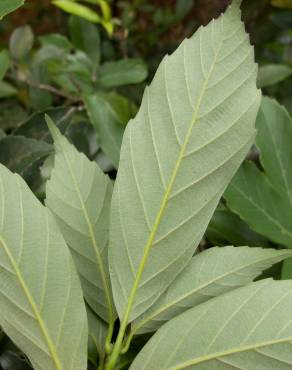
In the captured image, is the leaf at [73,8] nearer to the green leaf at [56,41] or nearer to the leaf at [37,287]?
the green leaf at [56,41]

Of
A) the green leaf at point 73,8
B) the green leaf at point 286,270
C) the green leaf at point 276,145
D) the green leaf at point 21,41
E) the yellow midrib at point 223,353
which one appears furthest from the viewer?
the green leaf at point 21,41

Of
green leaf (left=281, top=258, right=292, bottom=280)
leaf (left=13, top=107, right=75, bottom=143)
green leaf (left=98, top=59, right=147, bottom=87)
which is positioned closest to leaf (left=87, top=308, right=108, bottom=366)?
green leaf (left=281, top=258, right=292, bottom=280)

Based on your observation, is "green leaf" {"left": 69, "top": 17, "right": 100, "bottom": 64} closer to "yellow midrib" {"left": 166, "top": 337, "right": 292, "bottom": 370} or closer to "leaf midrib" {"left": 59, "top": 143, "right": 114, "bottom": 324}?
"leaf midrib" {"left": 59, "top": 143, "right": 114, "bottom": 324}

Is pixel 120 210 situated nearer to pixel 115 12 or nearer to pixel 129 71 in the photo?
pixel 129 71

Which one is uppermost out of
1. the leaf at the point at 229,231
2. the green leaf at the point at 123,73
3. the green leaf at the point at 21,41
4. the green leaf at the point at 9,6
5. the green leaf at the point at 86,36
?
the green leaf at the point at 21,41

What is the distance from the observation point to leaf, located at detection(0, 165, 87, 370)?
362 millimetres

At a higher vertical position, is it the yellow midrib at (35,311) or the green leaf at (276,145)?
the yellow midrib at (35,311)

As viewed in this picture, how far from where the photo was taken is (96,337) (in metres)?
0.43

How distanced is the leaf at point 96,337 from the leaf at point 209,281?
0.04 metres

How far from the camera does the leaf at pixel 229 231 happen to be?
55 centimetres

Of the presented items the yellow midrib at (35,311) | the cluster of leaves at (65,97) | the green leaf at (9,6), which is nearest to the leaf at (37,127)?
the cluster of leaves at (65,97)

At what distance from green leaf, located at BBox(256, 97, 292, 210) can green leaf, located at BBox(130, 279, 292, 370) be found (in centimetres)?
22

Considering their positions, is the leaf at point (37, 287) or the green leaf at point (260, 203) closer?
the leaf at point (37, 287)

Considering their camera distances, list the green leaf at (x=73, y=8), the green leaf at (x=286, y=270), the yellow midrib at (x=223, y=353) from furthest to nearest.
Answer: the green leaf at (x=73, y=8)
the green leaf at (x=286, y=270)
the yellow midrib at (x=223, y=353)
